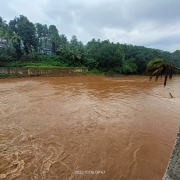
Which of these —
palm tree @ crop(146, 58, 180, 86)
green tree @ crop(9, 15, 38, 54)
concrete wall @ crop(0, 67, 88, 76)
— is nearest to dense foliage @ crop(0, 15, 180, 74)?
green tree @ crop(9, 15, 38, 54)

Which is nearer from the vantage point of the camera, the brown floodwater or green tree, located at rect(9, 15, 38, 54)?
the brown floodwater

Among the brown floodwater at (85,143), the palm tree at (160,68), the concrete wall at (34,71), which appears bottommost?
the brown floodwater at (85,143)

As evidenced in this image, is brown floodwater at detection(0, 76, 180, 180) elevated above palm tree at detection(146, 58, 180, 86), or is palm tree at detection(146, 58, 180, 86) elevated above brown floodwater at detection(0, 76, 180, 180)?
palm tree at detection(146, 58, 180, 86)

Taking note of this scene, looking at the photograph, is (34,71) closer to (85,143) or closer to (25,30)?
(25,30)

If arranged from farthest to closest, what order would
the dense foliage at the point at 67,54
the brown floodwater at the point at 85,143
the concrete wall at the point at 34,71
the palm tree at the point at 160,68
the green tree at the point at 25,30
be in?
the green tree at the point at 25,30 < the dense foliage at the point at 67,54 < the concrete wall at the point at 34,71 < the brown floodwater at the point at 85,143 < the palm tree at the point at 160,68

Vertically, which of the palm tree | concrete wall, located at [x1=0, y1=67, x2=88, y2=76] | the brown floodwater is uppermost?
the palm tree

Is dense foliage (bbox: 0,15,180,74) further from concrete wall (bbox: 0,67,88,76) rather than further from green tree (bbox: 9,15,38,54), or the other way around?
concrete wall (bbox: 0,67,88,76)

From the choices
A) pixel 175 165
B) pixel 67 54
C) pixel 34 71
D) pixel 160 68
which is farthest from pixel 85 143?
pixel 67 54

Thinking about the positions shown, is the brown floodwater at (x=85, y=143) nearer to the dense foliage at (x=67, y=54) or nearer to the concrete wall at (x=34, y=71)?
the concrete wall at (x=34, y=71)

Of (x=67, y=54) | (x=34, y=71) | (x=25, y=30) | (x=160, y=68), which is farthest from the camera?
(x=67, y=54)

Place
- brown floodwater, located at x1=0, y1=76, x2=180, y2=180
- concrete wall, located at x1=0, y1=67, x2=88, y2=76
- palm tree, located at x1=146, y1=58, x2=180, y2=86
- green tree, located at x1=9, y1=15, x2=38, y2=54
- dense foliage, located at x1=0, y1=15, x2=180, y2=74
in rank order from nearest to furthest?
palm tree, located at x1=146, y1=58, x2=180, y2=86 < brown floodwater, located at x1=0, y1=76, x2=180, y2=180 < concrete wall, located at x1=0, y1=67, x2=88, y2=76 < dense foliage, located at x1=0, y1=15, x2=180, y2=74 < green tree, located at x1=9, y1=15, x2=38, y2=54

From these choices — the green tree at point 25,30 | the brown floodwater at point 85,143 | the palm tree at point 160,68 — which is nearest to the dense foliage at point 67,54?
the green tree at point 25,30

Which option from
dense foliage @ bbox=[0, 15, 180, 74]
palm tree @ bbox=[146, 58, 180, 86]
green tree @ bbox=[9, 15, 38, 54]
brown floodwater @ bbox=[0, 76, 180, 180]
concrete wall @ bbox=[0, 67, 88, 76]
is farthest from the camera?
green tree @ bbox=[9, 15, 38, 54]

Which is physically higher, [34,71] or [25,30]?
[25,30]
